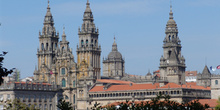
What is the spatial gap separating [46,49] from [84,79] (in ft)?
56.4

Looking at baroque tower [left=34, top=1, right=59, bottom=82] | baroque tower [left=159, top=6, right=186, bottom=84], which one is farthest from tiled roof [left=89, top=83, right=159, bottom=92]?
baroque tower [left=34, top=1, right=59, bottom=82]

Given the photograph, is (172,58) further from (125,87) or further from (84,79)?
(84,79)

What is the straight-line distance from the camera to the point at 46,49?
177750 millimetres

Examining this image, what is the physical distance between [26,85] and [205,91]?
52322 millimetres

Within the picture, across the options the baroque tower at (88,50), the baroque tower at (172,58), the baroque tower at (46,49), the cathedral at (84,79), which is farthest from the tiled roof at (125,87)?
the baroque tower at (46,49)

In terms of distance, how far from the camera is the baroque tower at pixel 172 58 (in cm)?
17640

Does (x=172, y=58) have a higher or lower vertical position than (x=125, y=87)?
higher

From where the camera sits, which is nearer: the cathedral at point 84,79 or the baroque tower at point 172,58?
the cathedral at point 84,79

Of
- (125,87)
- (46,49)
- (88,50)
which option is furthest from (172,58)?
(46,49)

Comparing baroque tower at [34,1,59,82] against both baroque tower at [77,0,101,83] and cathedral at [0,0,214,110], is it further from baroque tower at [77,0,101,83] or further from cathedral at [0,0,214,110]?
baroque tower at [77,0,101,83]

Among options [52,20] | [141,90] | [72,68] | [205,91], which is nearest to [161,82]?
[141,90]

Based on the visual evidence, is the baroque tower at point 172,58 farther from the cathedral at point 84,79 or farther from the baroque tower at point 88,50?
the baroque tower at point 88,50

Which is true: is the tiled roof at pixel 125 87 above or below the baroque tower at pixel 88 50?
below

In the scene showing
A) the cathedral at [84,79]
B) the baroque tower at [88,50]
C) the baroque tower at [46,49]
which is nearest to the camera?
the cathedral at [84,79]
